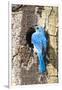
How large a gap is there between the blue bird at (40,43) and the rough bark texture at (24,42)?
26mm

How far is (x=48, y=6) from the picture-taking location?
1.95m

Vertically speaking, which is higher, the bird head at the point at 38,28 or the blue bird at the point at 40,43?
the bird head at the point at 38,28

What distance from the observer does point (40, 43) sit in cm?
193

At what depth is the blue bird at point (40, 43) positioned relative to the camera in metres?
1.93

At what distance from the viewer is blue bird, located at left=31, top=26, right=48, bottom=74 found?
6.33ft

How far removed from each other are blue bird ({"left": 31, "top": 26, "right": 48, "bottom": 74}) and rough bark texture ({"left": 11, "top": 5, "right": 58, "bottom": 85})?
1.0 inches

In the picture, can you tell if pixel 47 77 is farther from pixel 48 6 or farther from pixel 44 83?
pixel 48 6

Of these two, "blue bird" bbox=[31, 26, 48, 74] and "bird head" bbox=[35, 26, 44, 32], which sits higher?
"bird head" bbox=[35, 26, 44, 32]

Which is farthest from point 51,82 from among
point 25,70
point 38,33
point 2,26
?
point 2,26

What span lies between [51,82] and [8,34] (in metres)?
0.39

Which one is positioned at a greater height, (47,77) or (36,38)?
(36,38)

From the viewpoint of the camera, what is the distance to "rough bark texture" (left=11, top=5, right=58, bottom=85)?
1.90 metres

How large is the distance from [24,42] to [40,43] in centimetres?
10

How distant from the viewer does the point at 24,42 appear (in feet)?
6.28
